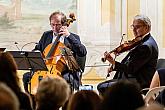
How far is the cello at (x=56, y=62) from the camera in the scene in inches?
213

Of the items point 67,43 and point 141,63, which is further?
point 67,43

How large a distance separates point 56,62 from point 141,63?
106 centimetres

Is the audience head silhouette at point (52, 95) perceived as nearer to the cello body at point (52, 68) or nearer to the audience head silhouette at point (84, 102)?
the audience head silhouette at point (84, 102)

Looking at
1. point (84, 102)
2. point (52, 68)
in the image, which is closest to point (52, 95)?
point (84, 102)

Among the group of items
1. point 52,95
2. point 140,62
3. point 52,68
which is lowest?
point 52,68

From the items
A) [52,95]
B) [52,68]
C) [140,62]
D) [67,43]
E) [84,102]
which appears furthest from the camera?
[67,43]

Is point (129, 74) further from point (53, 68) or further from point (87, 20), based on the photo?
point (87, 20)

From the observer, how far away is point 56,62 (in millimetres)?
5453

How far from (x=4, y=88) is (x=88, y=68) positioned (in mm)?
5714

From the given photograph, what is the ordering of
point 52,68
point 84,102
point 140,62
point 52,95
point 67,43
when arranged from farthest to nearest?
point 67,43 → point 52,68 → point 140,62 → point 52,95 → point 84,102

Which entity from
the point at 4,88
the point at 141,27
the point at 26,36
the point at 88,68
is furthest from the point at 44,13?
the point at 4,88

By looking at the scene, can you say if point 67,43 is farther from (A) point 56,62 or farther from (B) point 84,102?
(B) point 84,102

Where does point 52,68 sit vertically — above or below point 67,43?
below

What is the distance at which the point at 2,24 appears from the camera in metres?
7.37
